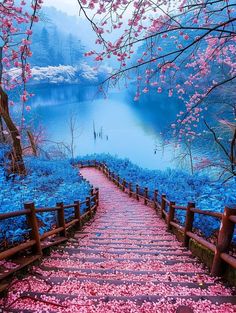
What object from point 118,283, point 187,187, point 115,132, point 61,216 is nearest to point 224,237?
point 118,283

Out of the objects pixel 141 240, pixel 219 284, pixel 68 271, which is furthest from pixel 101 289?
pixel 141 240

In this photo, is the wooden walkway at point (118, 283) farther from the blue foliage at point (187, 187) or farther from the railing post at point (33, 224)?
the blue foliage at point (187, 187)

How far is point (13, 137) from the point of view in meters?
8.57

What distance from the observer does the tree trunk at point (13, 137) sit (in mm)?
8117

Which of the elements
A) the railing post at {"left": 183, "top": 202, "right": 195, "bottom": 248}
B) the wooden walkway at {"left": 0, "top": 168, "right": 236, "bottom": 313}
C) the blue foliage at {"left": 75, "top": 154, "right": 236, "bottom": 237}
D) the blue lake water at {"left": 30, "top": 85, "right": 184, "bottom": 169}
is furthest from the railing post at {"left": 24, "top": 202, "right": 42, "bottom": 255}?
the blue lake water at {"left": 30, "top": 85, "right": 184, "bottom": 169}

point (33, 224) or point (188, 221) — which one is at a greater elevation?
point (33, 224)

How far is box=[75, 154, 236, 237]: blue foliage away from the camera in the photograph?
12.7 feet

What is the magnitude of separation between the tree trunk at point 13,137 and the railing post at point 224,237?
293 inches

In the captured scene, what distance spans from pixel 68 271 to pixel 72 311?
0.88m

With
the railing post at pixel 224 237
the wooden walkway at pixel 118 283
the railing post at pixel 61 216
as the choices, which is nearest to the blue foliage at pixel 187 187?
the wooden walkway at pixel 118 283

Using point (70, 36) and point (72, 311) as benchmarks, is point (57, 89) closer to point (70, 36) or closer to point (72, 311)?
Answer: point (70, 36)

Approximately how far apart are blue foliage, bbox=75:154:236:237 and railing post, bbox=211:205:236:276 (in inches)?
37.9

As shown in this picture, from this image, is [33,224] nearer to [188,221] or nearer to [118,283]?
[118,283]

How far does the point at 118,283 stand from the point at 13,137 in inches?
295
